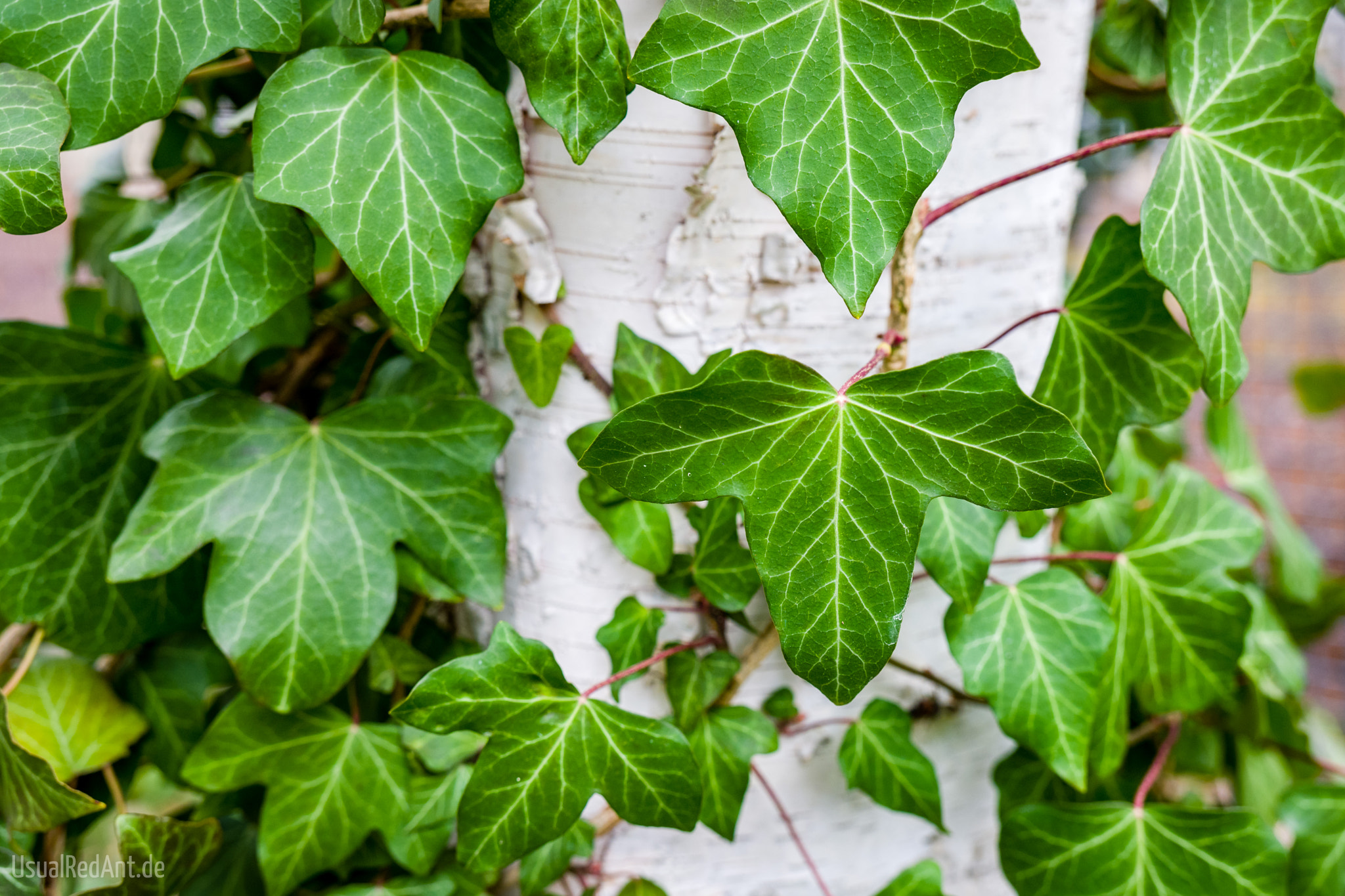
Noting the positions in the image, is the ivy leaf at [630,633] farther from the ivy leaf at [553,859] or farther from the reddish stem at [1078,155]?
the reddish stem at [1078,155]

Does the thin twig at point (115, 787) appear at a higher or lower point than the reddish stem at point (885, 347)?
lower

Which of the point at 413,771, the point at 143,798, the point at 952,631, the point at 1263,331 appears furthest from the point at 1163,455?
the point at 1263,331

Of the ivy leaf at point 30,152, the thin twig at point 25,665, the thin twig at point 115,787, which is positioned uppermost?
the ivy leaf at point 30,152

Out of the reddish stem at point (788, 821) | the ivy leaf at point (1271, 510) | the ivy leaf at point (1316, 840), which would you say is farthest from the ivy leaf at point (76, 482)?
the ivy leaf at point (1271, 510)

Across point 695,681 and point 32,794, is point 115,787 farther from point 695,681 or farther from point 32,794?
point 695,681

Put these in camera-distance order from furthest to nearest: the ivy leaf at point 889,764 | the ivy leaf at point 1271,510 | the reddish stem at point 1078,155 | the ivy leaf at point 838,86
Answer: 1. the ivy leaf at point 1271,510
2. the ivy leaf at point 889,764
3. the reddish stem at point 1078,155
4. the ivy leaf at point 838,86

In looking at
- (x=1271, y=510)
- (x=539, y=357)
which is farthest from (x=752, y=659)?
(x=1271, y=510)

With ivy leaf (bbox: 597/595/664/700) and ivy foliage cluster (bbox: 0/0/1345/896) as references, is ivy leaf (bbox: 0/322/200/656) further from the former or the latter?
ivy leaf (bbox: 597/595/664/700)
